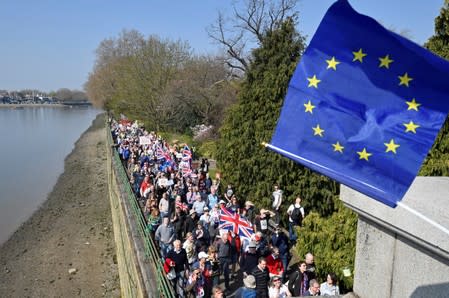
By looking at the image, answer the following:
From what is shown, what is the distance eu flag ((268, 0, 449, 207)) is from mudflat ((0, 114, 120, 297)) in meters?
14.1

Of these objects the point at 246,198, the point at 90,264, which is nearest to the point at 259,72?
the point at 246,198

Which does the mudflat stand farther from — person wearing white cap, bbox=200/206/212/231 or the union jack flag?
the union jack flag

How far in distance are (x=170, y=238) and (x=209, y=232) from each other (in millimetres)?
1515

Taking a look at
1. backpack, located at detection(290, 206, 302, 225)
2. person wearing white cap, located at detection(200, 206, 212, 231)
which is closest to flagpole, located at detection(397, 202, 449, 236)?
person wearing white cap, located at detection(200, 206, 212, 231)

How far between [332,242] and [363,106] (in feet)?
23.0

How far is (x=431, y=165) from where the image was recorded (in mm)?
7746

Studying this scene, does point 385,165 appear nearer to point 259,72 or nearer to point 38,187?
point 259,72

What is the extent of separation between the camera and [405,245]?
272 cm

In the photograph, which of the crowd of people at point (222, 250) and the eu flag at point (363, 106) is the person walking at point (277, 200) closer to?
the crowd of people at point (222, 250)

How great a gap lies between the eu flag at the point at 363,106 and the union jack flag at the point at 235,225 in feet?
26.3

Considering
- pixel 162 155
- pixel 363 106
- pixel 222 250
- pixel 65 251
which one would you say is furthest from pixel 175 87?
pixel 363 106

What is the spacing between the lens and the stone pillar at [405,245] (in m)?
2.45

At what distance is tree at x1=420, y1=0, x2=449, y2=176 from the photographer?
301 inches

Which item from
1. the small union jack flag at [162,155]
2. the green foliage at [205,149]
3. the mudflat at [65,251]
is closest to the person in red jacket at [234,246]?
the mudflat at [65,251]
